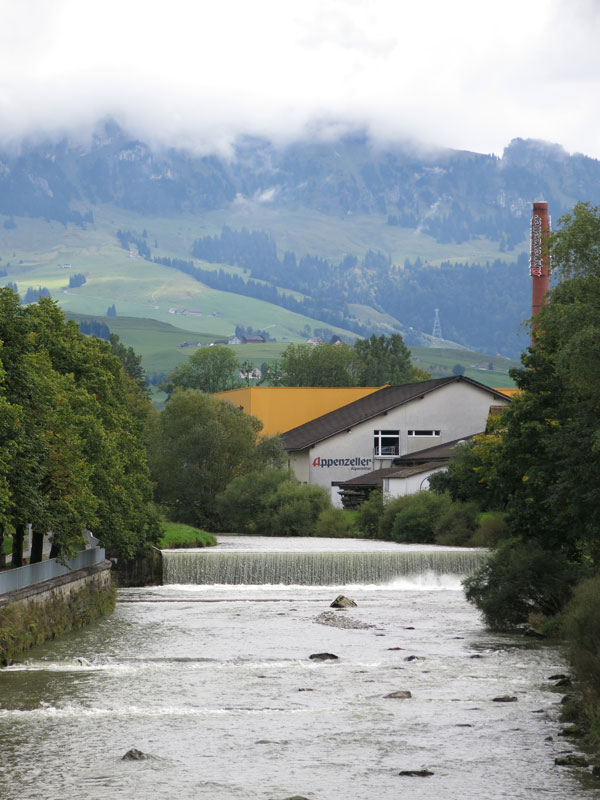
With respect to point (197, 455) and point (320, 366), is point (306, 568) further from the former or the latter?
point (320, 366)

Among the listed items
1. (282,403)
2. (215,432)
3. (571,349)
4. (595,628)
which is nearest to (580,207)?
(571,349)

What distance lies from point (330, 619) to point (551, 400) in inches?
405

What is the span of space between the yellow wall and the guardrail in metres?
64.3

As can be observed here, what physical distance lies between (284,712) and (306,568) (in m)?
31.7

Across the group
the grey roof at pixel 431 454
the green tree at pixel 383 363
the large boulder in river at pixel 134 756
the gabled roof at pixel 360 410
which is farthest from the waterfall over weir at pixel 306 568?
the green tree at pixel 383 363

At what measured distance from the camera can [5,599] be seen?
102ft

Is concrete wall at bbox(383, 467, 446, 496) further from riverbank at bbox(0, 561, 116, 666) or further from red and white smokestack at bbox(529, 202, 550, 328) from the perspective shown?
riverbank at bbox(0, 561, 116, 666)

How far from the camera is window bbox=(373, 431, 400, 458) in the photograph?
98875 mm

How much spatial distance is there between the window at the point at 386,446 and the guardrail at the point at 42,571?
53.5 metres

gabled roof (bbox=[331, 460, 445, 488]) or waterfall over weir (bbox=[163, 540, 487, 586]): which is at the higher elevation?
gabled roof (bbox=[331, 460, 445, 488])

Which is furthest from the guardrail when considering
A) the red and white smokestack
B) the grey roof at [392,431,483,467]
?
the red and white smokestack

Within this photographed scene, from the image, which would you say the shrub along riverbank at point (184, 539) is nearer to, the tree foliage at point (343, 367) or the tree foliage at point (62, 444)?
the tree foliage at point (62, 444)

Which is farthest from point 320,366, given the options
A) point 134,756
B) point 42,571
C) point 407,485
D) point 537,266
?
point 134,756

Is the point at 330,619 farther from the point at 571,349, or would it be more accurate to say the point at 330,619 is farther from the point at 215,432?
the point at 215,432
